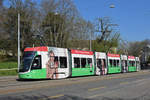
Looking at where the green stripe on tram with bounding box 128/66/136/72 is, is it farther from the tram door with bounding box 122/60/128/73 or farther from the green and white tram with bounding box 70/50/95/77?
the green and white tram with bounding box 70/50/95/77

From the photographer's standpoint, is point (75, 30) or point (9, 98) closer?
point (9, 98)

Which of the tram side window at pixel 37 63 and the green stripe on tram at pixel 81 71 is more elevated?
the tram side window at pixel 37 63

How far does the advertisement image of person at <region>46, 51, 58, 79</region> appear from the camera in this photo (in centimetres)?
1878

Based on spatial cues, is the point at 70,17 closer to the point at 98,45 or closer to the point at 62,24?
the point at 62,24

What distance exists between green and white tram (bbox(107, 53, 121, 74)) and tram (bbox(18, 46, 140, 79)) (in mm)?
735

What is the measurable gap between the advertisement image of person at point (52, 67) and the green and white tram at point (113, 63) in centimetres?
1157

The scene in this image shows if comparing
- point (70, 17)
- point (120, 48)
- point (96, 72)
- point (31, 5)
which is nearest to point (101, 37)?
point (120, 48)

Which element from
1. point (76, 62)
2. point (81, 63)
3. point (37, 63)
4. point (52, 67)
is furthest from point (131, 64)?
point (37, 63)

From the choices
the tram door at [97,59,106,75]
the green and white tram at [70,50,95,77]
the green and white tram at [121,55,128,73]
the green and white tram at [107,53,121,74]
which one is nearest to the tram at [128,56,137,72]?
the green and white tram at [121,55,128,73]

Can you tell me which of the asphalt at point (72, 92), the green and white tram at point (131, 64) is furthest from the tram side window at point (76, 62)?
the green and white tram at point (131, 64)

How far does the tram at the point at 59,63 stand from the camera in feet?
58.4

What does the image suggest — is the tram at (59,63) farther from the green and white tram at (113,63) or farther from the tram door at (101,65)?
the green and white tram at (113,63)

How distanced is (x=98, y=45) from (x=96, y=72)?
27.7m

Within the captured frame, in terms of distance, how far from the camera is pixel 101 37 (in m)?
55.9
